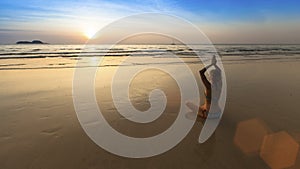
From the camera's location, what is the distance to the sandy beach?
460 cm

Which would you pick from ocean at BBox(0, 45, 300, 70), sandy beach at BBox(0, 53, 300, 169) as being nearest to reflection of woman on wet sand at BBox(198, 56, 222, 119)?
sandy beach at BBox(0, 53, 300, 169)

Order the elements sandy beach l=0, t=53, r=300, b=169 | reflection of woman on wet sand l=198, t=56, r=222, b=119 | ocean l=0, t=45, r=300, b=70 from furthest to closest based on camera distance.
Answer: ocean l=0, t=45, r=300, b=70 < reflection of woman on wet sand l=198, t=56, r=222, b=119 < sandy beach l=0, t=53, r=300, b=169

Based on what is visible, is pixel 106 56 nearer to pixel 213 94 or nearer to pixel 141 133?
pixel 213 94

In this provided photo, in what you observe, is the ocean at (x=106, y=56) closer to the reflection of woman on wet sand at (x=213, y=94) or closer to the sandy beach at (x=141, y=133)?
the sandy beach at (x=141, y=133)

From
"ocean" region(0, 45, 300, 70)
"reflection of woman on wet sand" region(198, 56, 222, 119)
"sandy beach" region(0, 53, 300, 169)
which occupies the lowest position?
"sandy beach" region(0, 53, 300, 169)

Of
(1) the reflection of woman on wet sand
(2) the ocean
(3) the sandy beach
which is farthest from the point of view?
(2) the ocean

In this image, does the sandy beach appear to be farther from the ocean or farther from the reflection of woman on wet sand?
the ocean

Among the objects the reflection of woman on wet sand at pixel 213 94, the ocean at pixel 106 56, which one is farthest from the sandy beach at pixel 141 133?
the ocean at pixel 106 56

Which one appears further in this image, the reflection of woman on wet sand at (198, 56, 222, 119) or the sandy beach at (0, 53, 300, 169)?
the reflection of woman on wet sand at (198, 56, 222, 119)

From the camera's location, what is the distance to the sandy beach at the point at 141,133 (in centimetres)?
460

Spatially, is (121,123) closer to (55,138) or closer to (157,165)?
(55,138)

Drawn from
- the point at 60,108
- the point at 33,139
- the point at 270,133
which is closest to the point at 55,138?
the point at 33,139

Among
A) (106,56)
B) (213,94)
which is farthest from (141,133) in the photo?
(106,56)

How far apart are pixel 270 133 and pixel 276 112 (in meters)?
1.89
